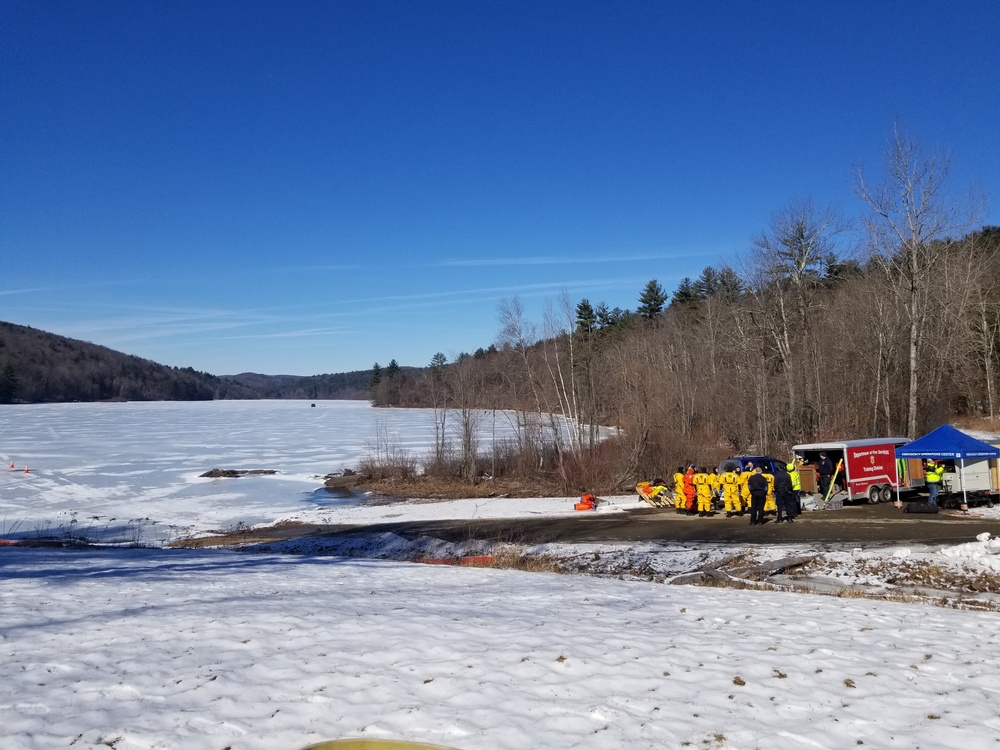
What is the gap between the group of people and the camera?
64.9ft

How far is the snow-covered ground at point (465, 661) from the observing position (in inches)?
209

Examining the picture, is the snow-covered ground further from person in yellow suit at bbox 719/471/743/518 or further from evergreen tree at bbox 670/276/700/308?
evergreen tree at bbox 670/276/700/308

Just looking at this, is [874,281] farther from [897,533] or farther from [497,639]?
[497,639]

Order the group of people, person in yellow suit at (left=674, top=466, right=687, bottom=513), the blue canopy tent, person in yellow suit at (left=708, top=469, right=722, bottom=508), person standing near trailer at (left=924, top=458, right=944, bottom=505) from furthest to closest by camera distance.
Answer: person in yellow suit at (left=674, top=466, right=687, bottom=513), person in yellow suit at (left=708, top=469, right=722, bottom=508), person standing near trailer at (left=924, top=458, right=944, bottom=505), the blue canopy tent, the group of people

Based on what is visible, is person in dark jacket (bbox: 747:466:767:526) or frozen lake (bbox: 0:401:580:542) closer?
person in dark jacket (bbox: 747:466:767:526)

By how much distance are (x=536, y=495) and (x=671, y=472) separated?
6.93 meters

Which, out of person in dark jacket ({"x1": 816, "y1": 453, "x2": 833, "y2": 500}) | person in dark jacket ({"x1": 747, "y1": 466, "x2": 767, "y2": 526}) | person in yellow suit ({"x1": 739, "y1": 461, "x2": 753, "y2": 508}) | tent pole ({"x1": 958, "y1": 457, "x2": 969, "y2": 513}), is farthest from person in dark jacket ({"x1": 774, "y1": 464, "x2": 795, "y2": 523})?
tent pole ({"x1": 958, "y1": 457, "x2": 969, "y2": 513})

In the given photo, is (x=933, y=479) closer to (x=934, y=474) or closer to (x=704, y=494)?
(x=934, y=474)

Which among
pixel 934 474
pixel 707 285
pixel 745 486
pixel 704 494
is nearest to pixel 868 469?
pixel 934 474

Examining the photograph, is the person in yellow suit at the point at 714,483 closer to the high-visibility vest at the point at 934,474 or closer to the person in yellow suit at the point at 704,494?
the person in yellow suit at the point at 704,494

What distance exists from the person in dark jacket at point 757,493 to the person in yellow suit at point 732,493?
1.80 meters

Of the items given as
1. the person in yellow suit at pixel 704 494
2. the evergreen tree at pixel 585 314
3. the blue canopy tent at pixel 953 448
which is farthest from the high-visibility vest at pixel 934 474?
the evergreen tree at pixel 585 314

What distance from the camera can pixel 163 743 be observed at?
4844 mm

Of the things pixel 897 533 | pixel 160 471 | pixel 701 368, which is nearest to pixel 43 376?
pixel 160 471
